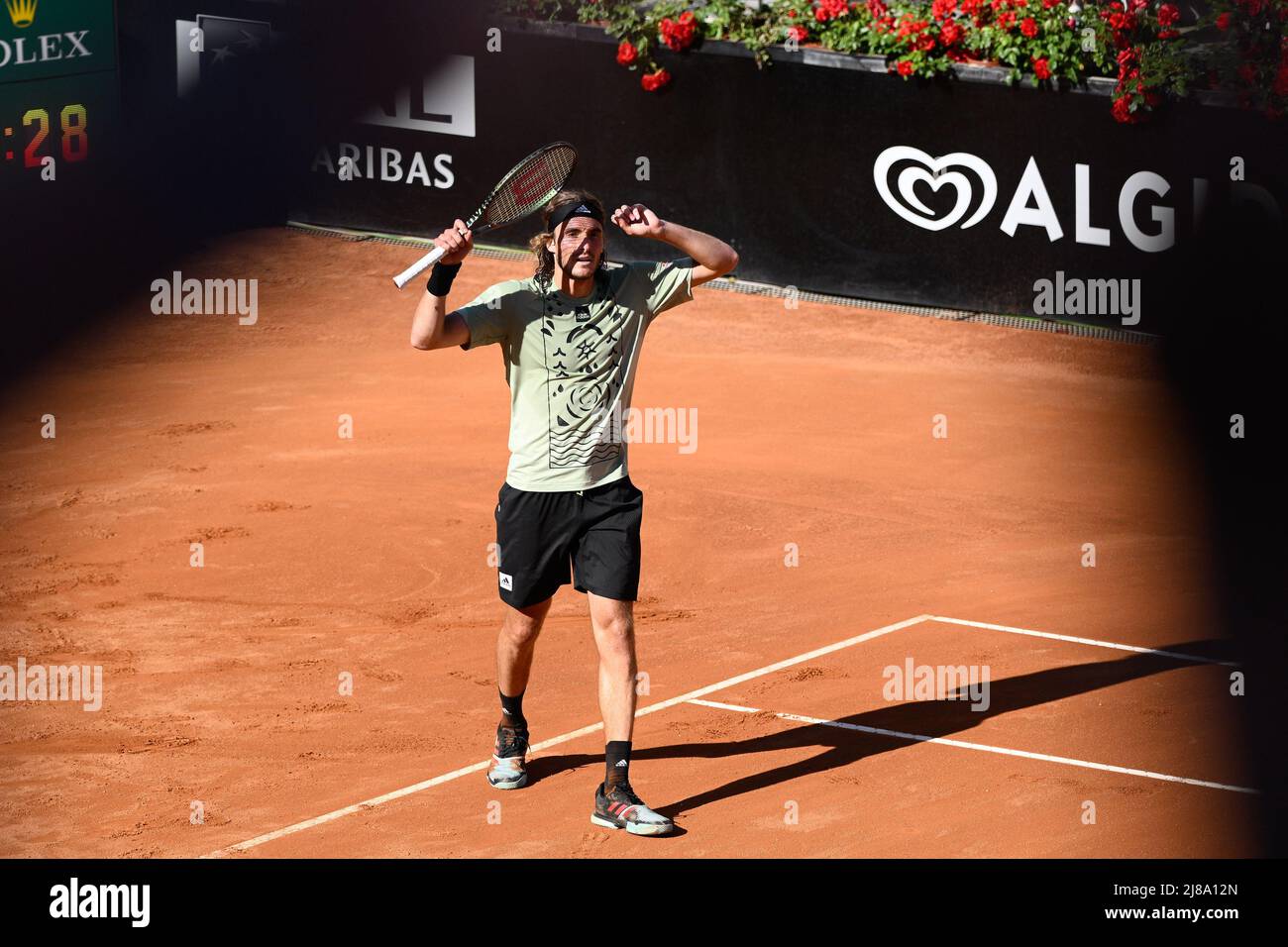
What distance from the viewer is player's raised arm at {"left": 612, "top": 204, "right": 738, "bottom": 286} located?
7.12 meters

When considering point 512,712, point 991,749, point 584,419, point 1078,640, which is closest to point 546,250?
point 584,419

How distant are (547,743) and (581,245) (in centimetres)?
243

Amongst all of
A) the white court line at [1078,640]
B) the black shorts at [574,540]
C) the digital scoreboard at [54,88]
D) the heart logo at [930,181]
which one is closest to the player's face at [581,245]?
the black shorts at [574,540]

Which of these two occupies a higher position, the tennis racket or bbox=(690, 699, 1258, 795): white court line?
the tennis racket

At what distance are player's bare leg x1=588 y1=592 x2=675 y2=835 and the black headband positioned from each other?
Answer: 152 cm

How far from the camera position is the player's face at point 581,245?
7.19m

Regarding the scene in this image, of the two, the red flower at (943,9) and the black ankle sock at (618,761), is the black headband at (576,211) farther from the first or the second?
the red flower at (943,9)

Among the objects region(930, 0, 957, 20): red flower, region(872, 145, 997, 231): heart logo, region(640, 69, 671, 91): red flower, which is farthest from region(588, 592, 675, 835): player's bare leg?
region(640, 69, 671, 91): red flower

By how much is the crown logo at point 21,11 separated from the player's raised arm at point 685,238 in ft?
41.8

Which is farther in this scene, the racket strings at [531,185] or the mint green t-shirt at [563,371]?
the racket strings at [531,185]

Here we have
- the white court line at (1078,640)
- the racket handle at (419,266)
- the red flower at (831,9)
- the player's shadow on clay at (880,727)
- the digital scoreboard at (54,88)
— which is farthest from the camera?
the digital scoreboard at (54,88)

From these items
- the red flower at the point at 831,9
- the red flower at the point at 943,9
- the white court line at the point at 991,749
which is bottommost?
the white court line at the point at 991,749

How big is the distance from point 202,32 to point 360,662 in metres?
11.5

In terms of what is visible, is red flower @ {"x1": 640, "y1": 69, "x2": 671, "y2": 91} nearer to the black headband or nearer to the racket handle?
the black headband
